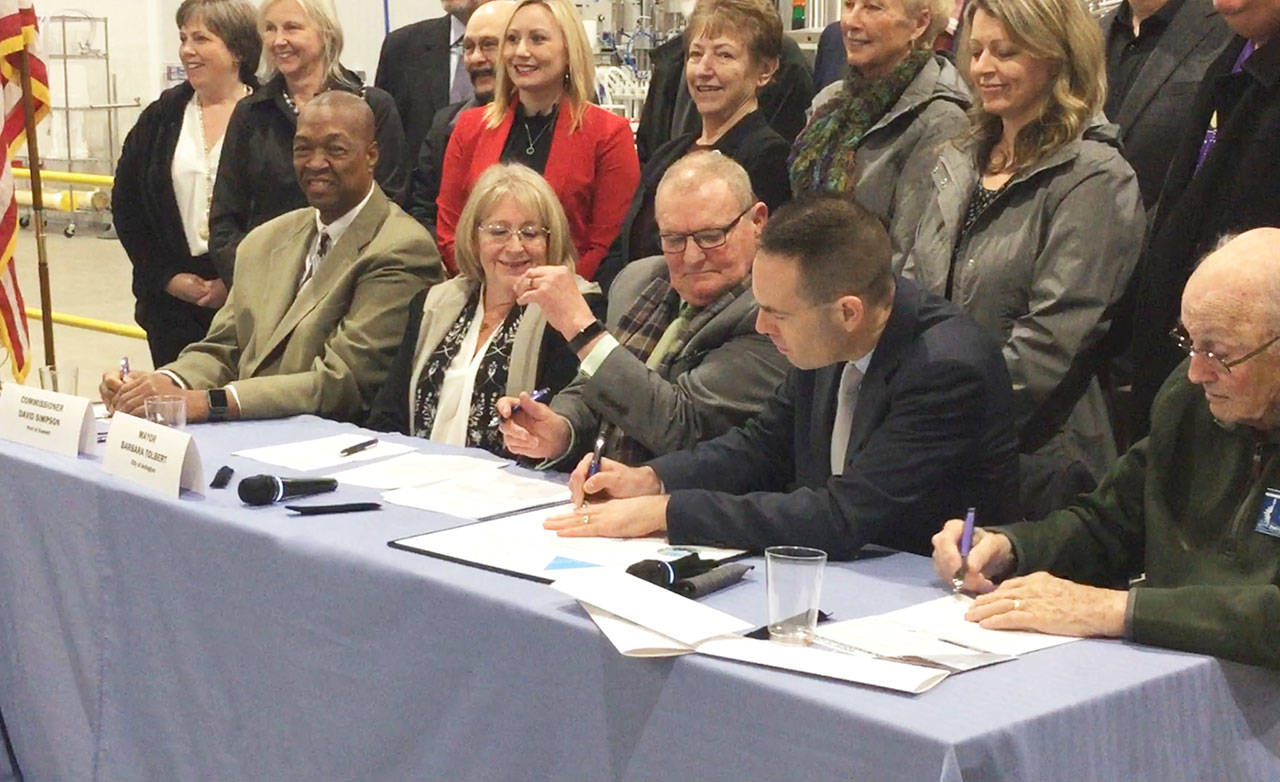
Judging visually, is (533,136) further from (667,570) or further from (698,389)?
(667,570)

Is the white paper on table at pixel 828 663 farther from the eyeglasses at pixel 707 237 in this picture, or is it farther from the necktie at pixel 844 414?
the eyeglasses at pixel 707 237

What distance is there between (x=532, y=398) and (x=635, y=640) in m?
1.13

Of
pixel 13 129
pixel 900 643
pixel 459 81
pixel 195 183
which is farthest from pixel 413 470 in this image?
pixel 459 81

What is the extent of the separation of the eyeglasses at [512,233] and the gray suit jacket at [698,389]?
0.46 m

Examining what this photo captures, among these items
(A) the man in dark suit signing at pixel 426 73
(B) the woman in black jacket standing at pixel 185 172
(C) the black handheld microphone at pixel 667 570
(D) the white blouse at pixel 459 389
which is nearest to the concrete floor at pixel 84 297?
(B) the woman in black jacket standing at pixel 185 172

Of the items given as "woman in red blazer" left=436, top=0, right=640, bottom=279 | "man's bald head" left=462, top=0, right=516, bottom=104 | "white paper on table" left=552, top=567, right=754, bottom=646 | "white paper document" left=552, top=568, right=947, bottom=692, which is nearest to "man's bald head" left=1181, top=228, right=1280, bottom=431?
"white paper document" left=552, top=568, right=947, bottom=692

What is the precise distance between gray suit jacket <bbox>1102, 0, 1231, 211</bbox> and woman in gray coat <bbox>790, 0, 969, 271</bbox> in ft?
1.24

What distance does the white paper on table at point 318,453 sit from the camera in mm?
3082

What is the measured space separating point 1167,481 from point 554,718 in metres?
0.90

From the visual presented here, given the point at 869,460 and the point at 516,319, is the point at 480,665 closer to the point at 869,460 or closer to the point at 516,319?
the point at 869,460

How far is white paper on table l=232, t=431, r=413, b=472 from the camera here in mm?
3082

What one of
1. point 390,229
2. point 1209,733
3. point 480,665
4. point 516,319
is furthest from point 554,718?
point 390,229

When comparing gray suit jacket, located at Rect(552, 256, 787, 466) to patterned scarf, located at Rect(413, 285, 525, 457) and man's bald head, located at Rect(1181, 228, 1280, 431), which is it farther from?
man's bald head, located at Rect(1181, 228, 1280, 431)

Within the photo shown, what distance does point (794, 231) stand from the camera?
251 centimetres
